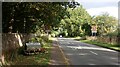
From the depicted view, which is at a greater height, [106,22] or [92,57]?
[106,22]

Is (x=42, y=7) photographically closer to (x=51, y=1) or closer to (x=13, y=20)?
(x=51, y=1)

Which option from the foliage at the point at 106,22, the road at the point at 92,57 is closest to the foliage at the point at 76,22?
the foliage at the point at 106,22

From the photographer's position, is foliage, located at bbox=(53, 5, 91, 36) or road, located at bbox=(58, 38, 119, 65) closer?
road, located at bbox=(58, 38, 119, 65)

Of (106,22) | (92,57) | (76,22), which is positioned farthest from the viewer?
(76,22)

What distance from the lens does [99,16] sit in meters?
97.4

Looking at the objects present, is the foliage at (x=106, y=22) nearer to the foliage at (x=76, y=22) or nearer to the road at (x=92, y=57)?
the foliage at (x=76, y=22)

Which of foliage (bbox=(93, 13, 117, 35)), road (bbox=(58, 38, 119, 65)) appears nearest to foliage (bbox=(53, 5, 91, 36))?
foliage (bbox=(93, 13, 117, 35))

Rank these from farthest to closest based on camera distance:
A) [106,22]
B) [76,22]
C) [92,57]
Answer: [76,22] → [106,22] → [92,57]

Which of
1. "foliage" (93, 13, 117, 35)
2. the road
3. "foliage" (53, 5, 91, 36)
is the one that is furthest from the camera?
"foliage" (53, 5, 91, 36)

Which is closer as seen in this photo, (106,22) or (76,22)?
(106,22)

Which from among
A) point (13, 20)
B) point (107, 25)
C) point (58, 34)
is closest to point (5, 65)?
point (13, 20)

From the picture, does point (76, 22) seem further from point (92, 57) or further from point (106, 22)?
point (92, 57)

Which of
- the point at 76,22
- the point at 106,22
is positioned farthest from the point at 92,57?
the point at 76,22

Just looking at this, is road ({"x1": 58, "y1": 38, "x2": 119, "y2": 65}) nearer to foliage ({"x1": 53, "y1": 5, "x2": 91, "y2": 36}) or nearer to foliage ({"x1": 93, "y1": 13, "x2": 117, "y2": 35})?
foliage ({"x1": 93, "y1": 13, "x2": 117, "y2": 35})
